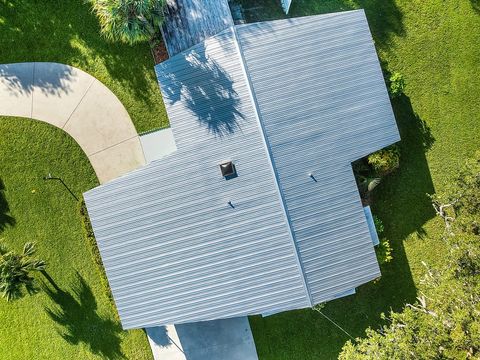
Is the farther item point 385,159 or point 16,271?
point 385,159

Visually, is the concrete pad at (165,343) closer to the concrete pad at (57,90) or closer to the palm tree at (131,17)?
the concrete pad at (57,90)

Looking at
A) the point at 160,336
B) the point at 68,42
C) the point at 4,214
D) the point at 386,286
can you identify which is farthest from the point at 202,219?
the point at 68,42

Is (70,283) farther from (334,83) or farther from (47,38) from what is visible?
(334,83)

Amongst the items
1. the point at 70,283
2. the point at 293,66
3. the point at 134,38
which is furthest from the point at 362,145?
the point at 70,283

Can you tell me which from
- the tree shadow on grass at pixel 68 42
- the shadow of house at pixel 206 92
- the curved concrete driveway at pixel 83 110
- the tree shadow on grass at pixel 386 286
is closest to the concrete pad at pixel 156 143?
the curved concrete driveway at pixel 83 110

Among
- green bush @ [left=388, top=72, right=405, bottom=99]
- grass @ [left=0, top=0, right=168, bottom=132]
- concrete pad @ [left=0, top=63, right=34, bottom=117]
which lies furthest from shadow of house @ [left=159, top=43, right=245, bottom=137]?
concrete pad @ [left=0, top=63, right=34, bottom=117]

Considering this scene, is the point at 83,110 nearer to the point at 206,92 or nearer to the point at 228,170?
the point at 206,92
